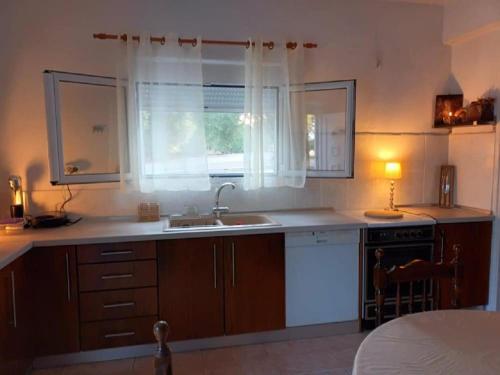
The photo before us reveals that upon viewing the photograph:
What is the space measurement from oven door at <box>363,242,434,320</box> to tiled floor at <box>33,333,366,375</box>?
1.06 feet

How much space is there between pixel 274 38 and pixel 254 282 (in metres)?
1.88

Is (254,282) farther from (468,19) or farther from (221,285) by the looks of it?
(468,19)

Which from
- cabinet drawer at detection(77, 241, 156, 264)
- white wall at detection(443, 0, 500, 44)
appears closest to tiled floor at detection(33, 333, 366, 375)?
cabinet drawer at detection(77, 241, 156, 264)

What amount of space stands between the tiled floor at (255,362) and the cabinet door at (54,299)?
0.63 feet

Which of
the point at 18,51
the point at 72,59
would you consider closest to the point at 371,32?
the point at 72,59

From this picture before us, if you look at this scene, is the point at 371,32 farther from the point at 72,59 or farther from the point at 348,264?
the point at 72,59

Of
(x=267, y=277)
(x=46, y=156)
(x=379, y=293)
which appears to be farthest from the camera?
(x=46, y=156)

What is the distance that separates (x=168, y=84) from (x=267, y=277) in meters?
1.53

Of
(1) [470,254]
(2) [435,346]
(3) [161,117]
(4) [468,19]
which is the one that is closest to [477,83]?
(4) [468,19]

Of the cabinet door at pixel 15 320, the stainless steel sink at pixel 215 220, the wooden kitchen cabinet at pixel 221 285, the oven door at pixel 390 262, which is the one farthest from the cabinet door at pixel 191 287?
the oven door at pixel 390 262

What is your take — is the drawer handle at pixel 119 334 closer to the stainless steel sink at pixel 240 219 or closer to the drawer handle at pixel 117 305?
the drawer handle at pixel 117 305

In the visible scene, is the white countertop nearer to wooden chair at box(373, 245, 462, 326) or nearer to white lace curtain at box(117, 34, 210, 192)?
white lace curtain at box(117, 34, 210, 192)

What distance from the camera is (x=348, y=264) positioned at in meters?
2.79

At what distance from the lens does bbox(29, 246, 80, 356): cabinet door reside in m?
2.36
